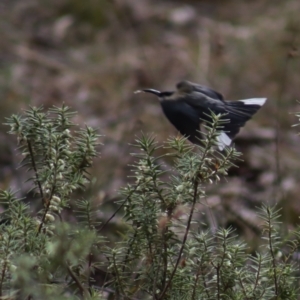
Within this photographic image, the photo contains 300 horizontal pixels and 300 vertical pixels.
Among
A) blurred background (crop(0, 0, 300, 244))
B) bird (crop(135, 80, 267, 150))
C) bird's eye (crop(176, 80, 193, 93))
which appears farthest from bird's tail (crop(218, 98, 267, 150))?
blurred background (crop(0, 0, 300, 244))

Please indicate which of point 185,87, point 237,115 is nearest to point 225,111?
→ point 237,115

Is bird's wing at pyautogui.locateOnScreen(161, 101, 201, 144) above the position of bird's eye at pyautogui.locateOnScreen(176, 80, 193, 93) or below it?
below

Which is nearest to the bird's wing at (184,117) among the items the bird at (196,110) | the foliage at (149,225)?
the bird at (196,110)

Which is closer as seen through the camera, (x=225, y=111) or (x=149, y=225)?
(x=149, y=225)

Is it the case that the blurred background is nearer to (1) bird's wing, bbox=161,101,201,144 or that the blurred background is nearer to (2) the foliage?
(1) bird's wing, bbox=161,101,201,144

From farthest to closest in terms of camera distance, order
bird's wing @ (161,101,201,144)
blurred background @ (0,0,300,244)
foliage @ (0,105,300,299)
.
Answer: blurred background @ (0,0,300,244)
bird's wing @ (161,101,201,144)
foliage @ (0,105,300,299)

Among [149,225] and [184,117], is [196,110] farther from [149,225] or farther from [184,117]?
[149,225]

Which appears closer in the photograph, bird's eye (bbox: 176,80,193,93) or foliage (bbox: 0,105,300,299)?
foliage (bbox: 0,105,300,299)

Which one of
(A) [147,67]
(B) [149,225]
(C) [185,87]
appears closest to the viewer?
(B) [149,225]

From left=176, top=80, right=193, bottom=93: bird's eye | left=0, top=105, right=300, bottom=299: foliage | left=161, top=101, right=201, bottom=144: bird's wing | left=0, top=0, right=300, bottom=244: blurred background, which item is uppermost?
left=0, top=0, right=300, bottom=244: blurred background

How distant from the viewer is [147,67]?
537 cm

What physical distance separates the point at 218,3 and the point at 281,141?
9.92 ft

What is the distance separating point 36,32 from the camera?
613 cm

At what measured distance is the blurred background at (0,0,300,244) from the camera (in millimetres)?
4008
